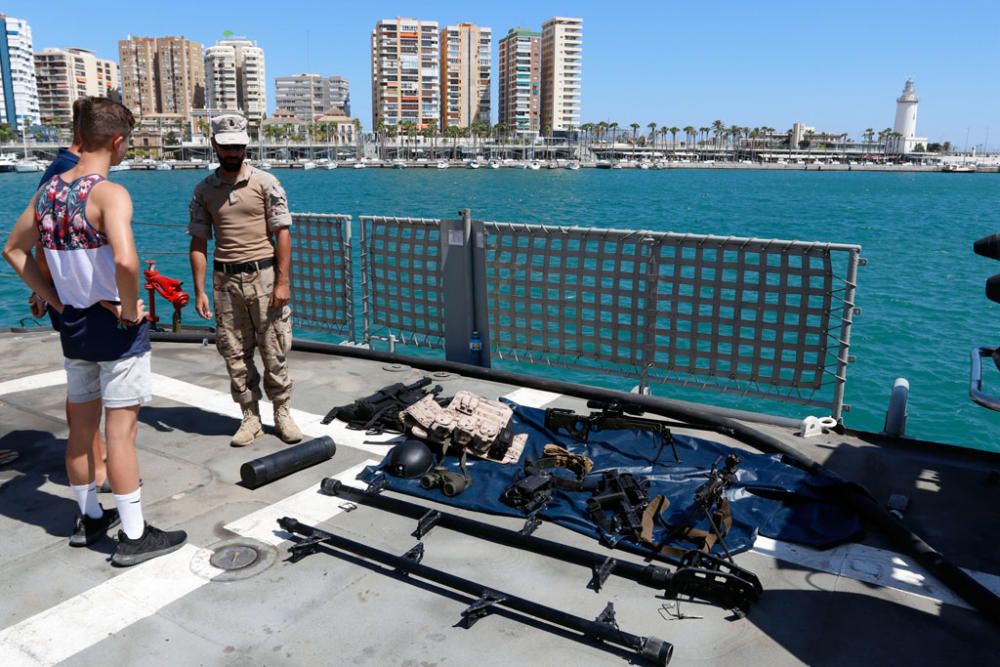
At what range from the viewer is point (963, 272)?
1423 inches

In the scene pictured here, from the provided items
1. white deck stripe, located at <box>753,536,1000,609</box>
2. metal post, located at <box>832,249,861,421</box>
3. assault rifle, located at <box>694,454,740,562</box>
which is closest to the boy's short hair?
assault rifle, located at <box>694,454,740,562</box>

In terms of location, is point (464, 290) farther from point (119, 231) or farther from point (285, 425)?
point (119, 231)

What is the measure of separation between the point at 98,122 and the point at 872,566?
467 centimetres

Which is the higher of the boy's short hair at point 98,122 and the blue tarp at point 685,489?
the boy's short hair at point 98,122

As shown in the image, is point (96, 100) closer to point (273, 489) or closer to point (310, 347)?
point (273, 489)

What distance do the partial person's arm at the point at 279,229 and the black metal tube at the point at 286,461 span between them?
1093 mm

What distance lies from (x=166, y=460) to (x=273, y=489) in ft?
3.34

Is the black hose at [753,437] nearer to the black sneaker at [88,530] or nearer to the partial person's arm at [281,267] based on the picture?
the partial person's arm at [281,267]

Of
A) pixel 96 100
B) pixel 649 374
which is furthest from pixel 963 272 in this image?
pixel 96 100

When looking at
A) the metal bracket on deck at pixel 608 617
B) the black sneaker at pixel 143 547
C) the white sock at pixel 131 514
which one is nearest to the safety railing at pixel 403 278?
the black sneaker at pixel 143 547

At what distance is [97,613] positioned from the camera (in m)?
3.63

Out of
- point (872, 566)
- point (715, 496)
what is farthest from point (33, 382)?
point (872, 566)

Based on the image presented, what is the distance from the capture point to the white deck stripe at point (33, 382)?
716 cm

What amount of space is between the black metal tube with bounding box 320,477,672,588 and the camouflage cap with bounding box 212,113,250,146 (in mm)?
2469
